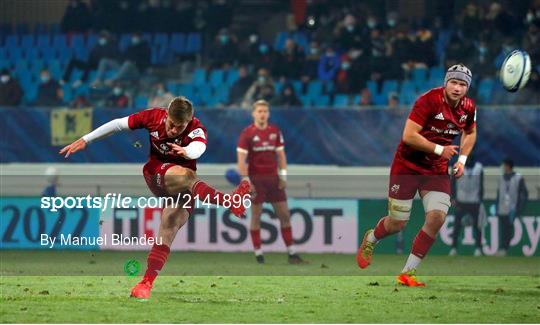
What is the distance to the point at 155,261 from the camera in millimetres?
11438

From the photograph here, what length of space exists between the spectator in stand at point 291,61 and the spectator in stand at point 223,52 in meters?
1.27

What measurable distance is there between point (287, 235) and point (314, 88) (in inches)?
322

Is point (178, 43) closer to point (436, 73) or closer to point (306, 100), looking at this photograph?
point (306, 100)

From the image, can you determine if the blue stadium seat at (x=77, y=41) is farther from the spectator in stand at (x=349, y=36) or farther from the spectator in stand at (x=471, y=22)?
the spectator in stand at (x=471, y=22)

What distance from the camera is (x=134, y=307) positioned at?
10.7m

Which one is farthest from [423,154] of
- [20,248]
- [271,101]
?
[271,101]

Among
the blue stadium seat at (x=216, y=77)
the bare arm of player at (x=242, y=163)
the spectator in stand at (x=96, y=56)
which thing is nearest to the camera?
the bare arm of player at (x=242, y=163)

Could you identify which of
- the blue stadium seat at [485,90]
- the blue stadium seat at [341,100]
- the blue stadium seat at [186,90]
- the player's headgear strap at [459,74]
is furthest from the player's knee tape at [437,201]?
the blue stadium seat at [186,90]

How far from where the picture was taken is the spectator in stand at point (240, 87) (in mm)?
24625

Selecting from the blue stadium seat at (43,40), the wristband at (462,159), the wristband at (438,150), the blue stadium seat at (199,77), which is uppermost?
the wristband at (438,150)

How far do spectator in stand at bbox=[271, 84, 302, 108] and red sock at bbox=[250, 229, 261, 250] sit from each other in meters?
6.93

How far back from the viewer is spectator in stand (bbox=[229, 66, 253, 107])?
24.6m

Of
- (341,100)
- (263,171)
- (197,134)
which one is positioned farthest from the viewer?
(341,100)

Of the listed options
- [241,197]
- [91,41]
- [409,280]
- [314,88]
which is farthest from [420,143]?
[91,41]
